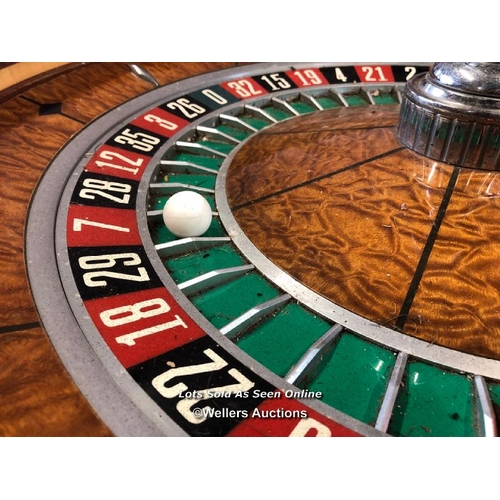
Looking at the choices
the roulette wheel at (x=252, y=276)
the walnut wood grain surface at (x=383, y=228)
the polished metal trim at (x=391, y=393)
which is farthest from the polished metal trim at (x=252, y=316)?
the polished metal trim at (x=391, y=393)

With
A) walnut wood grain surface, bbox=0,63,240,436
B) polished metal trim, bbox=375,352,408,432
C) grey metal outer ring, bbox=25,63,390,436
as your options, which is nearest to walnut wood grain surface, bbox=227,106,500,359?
polished metal trim, bbox=375,352,408,432

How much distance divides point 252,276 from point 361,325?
0.52 metres

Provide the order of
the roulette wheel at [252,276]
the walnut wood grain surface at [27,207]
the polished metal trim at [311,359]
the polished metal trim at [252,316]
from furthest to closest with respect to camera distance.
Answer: the polished metal trim at [252,316] → the polished metal trim at [311,359] → the roulette wheel at [252,276] → the walnut wood grain surface at [27,207]

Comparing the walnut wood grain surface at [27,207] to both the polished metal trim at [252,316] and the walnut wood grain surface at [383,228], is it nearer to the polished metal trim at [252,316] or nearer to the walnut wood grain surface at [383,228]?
the polished metal trim at [252,316]

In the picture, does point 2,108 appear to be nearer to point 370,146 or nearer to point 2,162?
point 2,162

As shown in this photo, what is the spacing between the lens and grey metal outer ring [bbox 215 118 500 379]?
5.45 feet

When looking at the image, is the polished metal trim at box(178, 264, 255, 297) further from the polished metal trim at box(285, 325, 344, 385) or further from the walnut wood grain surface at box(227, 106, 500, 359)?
the polished metal trim at box(285, 325, 344, 385)

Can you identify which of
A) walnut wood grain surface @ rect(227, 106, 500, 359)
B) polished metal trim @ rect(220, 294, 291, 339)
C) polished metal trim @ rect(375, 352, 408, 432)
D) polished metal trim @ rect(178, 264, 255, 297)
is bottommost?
polished metal trim @ rect(375, 352, 408, 432)

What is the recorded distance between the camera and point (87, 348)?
5.20ft

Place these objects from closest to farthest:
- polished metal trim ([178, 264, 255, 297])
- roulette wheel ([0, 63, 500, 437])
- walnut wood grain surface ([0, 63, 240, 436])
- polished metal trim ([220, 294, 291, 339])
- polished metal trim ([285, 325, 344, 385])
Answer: walnut wood grain surface ([0, 63, 240, 436]) < roulette wheel ([0, 63, 500, 437]) < polished metal trim ([285, 325, 344, 385]) < polished metal trim ([220, 294, 291, 339]) < polished metal trim ([178, 264, 255, 297])

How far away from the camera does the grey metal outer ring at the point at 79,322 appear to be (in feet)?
4.59

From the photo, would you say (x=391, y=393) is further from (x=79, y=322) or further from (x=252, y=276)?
(x=79, y=322)

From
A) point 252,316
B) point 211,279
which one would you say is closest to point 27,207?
point 211,279

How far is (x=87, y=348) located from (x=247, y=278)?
736 mm
